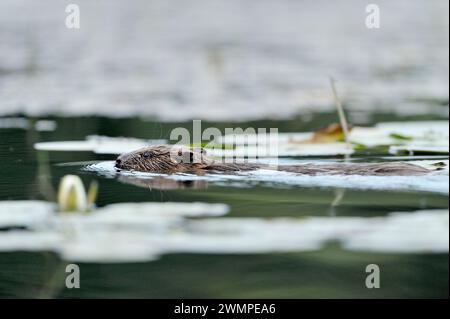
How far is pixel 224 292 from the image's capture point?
13.8 feet

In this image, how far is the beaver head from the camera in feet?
27.0

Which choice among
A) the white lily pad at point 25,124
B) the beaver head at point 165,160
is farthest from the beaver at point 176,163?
the white lily pad at point 25,124

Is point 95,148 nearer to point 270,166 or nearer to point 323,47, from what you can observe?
point 270,166

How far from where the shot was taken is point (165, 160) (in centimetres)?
834

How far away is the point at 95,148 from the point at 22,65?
22.3 feet

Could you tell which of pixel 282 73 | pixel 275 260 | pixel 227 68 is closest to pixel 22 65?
pixel 227 68

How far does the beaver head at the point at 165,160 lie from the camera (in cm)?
822

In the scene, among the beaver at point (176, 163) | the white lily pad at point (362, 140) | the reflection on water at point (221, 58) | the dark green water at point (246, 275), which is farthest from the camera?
the reflection on water at point (221, 58)

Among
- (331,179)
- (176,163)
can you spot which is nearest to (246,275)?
(331,179)

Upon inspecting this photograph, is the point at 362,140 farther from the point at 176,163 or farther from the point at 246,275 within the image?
the point at 246,275

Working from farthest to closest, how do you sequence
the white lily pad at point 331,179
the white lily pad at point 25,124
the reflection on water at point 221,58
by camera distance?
the reflection on water at point 221,58 → the white lily pad at point 25,124 → the white lily pad at point 331,179

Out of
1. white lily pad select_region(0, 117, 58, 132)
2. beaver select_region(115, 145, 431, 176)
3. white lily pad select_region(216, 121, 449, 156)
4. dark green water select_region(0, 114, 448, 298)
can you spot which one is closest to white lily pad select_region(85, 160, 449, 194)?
beaver select_region(115, 145, 431, 176)

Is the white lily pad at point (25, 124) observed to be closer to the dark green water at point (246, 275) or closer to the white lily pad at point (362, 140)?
the white lily pad at point (362, 140)

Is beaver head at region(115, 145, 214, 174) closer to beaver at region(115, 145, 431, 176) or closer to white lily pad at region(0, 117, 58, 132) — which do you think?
beaver at region(115, 145, 431, 176)
